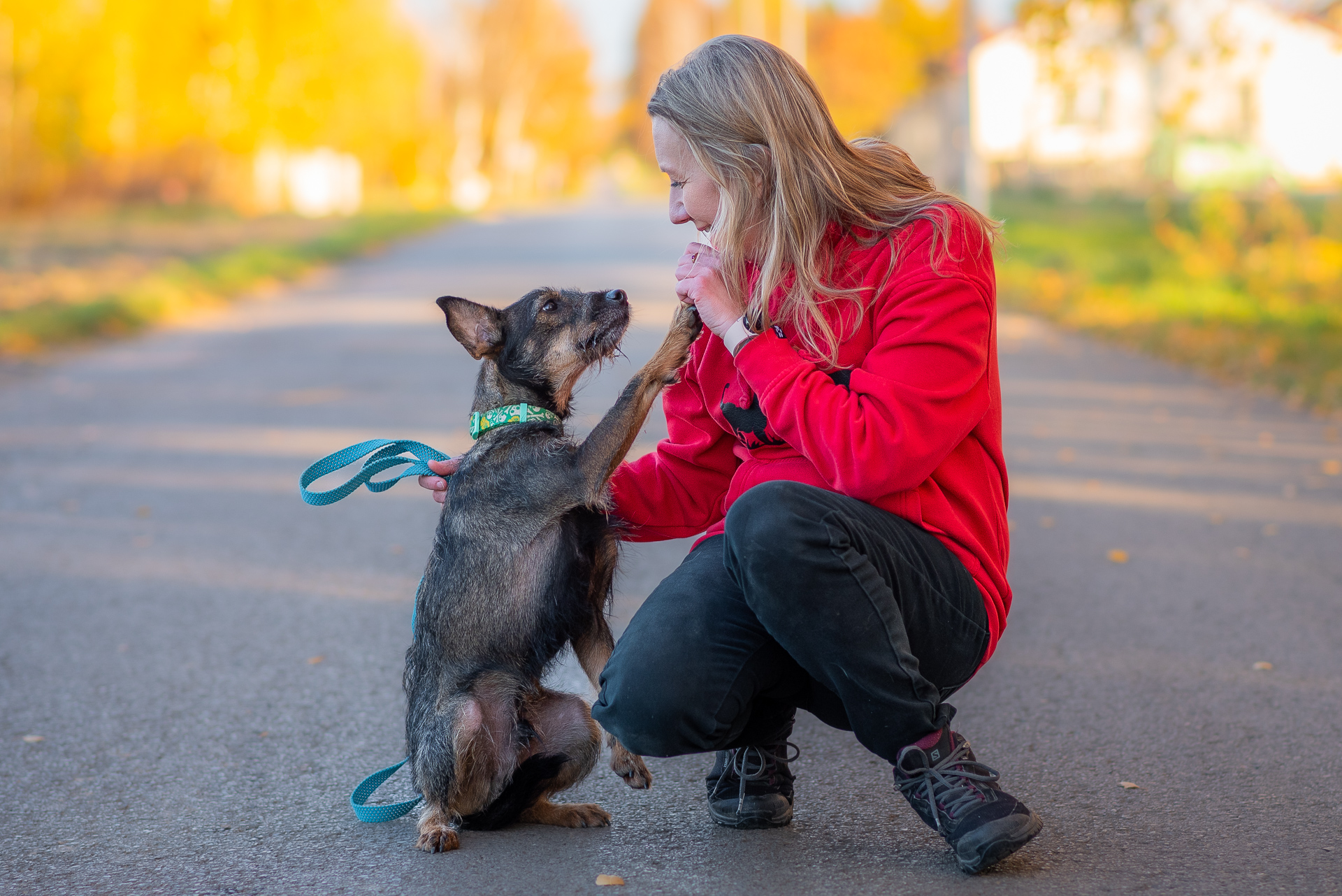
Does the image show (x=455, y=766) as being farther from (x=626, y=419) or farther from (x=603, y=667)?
(x=626, y=419)

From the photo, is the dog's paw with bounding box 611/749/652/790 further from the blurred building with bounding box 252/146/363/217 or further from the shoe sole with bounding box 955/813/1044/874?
the blurred building with bounding box 252/146/363/217

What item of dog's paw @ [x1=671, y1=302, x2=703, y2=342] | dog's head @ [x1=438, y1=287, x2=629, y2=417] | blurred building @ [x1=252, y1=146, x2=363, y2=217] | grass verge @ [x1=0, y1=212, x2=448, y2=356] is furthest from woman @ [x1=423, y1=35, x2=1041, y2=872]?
blurred building @ [x1=252, y1=146, x2=363, y2=217]

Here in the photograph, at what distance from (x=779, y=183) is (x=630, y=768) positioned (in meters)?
1.65

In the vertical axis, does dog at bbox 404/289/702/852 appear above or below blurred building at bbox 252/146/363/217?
below

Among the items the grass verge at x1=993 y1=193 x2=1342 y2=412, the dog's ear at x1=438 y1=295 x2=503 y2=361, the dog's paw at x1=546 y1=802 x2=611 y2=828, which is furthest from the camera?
the grass verge at x1=993 y1=193 x2=1342 y2=412

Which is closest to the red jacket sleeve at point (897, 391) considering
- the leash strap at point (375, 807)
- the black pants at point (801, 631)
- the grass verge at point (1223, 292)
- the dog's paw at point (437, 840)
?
the black pants at point (801, 631)

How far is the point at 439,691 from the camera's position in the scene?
11.3 ft

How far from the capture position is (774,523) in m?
2.94

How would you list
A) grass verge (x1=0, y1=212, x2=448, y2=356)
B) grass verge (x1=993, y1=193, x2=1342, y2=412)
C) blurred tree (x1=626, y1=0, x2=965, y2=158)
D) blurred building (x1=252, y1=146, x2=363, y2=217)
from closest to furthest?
grass verge (x1=993, y1=193, x2=1342, y2=412) < grass verge (x1=0, y1=212, x2=448, y2=356) < blurred tree (x1=626, y1=0, x2=965, y2=158) < blurred building (x1=252, y1=146, x2=363, y2=217)

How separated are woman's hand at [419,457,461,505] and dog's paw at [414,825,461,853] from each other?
2.91ft

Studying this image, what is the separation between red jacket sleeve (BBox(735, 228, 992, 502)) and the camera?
9.86 ft

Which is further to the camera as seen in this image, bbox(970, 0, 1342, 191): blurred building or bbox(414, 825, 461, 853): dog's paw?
bbox(970, 0, 1342, 191): blurred building

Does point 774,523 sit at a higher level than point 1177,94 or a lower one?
lower

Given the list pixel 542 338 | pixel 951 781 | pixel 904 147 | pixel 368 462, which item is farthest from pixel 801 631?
pixel 904 147
